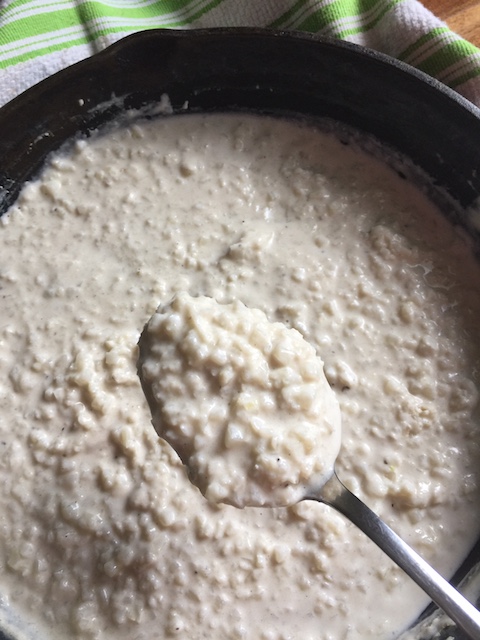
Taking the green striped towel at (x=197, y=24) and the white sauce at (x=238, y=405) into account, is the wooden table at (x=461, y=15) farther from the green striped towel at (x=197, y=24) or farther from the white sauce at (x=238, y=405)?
the white sauce at (x=238, y=405)

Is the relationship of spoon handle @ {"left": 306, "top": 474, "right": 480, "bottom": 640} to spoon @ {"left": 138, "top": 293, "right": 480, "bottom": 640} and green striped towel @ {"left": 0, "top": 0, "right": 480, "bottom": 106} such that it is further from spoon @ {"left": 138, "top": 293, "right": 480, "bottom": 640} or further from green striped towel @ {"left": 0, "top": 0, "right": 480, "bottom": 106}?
green striped towel @ {"left": 0, "top": 0, "right": 480, "bottom": 106}

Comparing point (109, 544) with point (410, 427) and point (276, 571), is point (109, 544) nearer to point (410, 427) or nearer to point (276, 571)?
point (276, 571)

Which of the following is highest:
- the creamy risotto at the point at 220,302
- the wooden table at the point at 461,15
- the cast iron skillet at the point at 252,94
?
the wooden table at the point at 461,15

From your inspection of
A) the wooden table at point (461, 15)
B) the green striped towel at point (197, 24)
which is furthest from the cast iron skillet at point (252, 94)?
the wooden table at point (461, 15)

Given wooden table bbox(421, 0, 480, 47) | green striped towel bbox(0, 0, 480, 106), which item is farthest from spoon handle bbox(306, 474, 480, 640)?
wooden table bbox(421, 0, 480, 47)

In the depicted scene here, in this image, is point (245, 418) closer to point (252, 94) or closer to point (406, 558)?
point (406, 558)

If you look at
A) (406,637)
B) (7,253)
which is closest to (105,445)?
A: (7,253)
